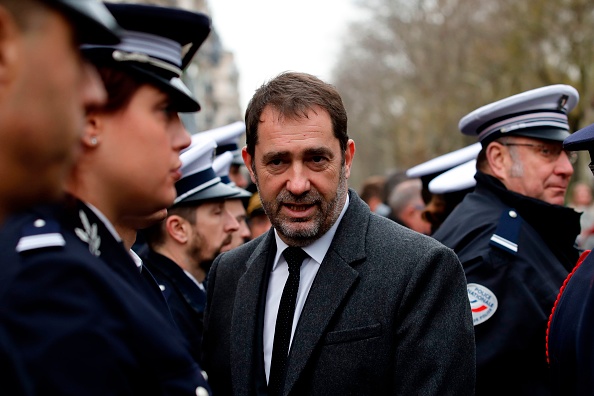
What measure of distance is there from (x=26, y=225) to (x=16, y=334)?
28cm

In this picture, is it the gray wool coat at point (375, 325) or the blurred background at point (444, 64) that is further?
the blurred background at point (444, 64)

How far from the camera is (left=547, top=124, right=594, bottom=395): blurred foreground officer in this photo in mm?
2816

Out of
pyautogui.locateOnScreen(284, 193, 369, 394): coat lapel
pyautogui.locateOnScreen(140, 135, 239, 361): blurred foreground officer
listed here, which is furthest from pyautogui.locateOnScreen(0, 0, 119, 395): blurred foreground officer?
pyautogui.locateOnScreen(140, 135, 239, 361): blurred foreground officer

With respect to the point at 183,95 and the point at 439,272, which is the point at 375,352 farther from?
the point at 183,95

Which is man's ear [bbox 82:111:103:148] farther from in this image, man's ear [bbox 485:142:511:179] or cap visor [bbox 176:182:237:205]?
man's ear [bbox 485:142:511:179]

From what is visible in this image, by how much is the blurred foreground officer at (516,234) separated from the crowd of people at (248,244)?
0.01 m

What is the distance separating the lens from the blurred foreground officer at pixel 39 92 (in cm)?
136

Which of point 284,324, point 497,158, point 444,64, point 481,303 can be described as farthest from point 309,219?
point 444,64

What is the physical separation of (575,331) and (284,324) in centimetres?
111

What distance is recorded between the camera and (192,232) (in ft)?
15.4

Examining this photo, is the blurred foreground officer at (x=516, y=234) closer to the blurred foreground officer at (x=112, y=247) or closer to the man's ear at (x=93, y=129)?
the blurred foreground officer at (x=112, y=247)

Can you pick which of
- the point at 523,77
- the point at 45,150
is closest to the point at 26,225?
the point at 45,150

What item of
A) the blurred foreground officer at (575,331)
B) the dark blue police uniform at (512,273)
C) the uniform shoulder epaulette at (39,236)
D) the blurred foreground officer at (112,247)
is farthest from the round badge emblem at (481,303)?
the uniform shoulder epaulette at (39,236)

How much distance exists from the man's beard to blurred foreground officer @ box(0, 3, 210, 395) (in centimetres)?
98
